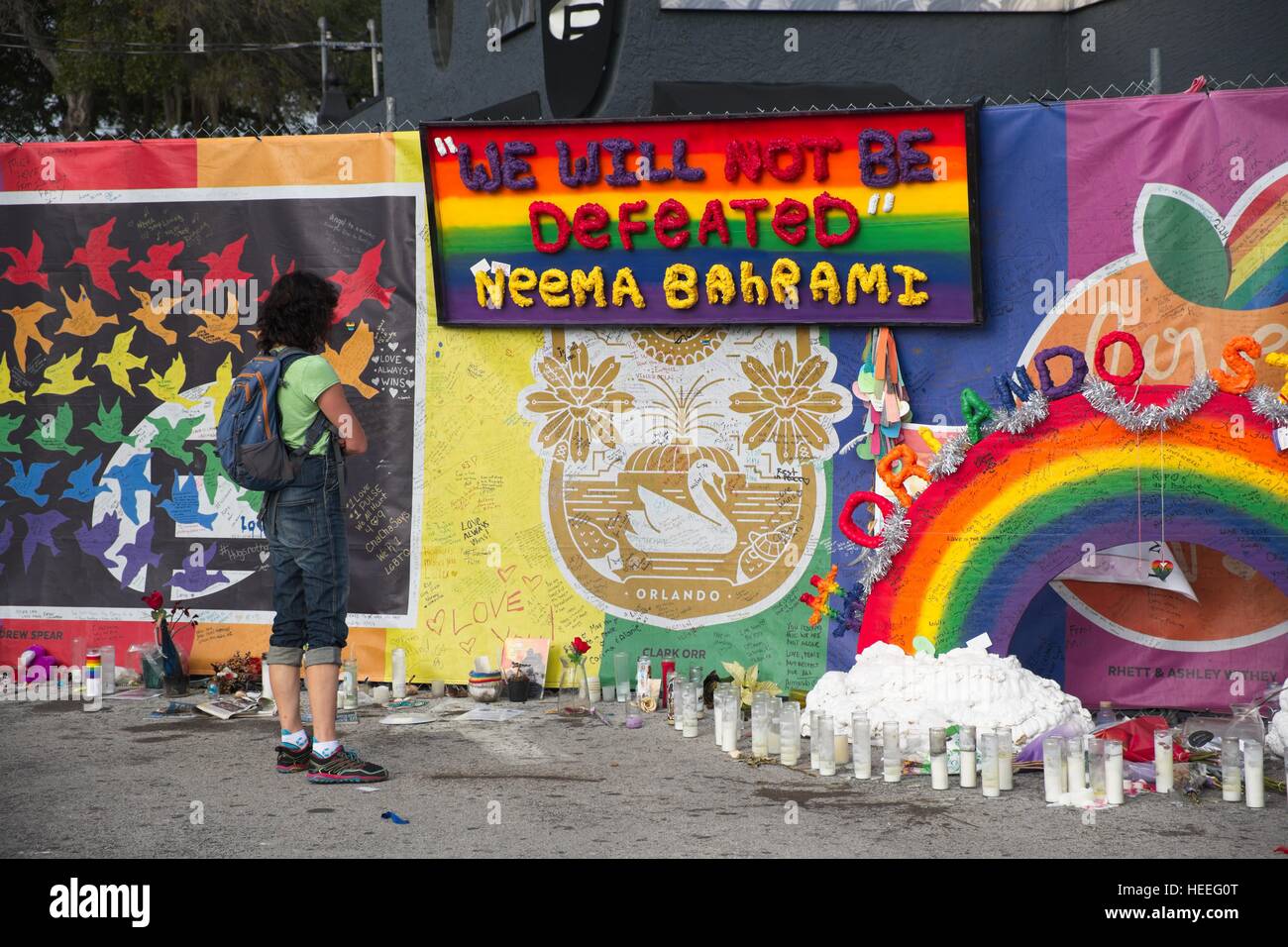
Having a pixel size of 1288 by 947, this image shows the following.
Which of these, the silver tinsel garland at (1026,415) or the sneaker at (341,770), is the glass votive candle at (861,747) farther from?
the sneaker at (341,770)

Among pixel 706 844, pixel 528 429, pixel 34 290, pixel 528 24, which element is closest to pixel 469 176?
pixel 528 429

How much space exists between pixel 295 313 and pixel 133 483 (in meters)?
2.54

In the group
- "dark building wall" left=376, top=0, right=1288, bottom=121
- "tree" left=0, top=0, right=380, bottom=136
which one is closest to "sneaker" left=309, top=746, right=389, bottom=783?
"dark building wall" left=376, top=0, right=1288, bottom=121

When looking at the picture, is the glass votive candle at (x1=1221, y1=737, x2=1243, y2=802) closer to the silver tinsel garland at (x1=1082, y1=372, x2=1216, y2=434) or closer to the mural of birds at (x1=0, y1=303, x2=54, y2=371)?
the silver tinsel garland at (x1=1082, y1=372, x2=1216, y2=434)

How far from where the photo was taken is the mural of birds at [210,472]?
7.72 metres

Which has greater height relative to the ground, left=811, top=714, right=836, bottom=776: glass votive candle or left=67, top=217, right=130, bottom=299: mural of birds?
left=67, top=217, right=130, bottom=299: mural of birds

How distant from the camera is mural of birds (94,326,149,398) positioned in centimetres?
782

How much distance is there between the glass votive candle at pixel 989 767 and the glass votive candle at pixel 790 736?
81 cm

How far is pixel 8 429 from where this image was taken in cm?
792

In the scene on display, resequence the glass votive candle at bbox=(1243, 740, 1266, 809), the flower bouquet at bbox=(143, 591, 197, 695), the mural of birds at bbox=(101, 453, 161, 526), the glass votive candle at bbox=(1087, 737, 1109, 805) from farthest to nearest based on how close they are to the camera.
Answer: the mural of birds at bbox=(101, 453, 161, 526) < the flower bouquet at bbox=(143, 591, 197, 695) < the glass votive candle at bbox=(1087, 737, 1109, 805) < the glass votive candle at bbox=(1243, 740, 1266, 809)

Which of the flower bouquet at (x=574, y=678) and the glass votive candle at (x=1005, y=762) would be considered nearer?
the glass votive candle at (x=1005, y=762)

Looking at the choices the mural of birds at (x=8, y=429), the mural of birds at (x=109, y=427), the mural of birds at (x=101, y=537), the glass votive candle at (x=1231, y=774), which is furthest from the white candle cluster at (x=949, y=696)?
the mural of birds at (x=8, y=429)

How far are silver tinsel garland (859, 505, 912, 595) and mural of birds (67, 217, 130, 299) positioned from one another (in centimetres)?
433

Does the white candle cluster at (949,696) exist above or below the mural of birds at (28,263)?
below
